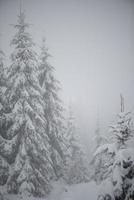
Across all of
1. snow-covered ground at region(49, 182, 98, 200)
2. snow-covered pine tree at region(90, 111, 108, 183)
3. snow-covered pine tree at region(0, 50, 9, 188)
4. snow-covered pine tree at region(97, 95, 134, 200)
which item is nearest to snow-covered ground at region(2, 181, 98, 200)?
snow-covered ground at region(49, 182, 98, 200)

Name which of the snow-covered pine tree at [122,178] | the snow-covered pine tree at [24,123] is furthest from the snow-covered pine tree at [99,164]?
the snow-covered pine tree at [24,123]

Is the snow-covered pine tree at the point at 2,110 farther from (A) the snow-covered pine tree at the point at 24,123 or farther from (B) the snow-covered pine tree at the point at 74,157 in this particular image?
(B) the snow-covered pine tree at the point at 74,157

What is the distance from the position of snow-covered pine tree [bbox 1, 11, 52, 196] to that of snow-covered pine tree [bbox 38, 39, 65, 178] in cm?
278

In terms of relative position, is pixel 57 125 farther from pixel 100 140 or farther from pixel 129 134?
pixel 100 140

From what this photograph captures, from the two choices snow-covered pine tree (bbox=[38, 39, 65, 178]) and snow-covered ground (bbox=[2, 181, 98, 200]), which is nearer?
snow-covered ground (bbox=[2, 181, 98, 200])

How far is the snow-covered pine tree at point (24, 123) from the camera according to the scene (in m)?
13.8

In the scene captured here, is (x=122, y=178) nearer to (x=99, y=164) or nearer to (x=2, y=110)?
(x=99, y=164)

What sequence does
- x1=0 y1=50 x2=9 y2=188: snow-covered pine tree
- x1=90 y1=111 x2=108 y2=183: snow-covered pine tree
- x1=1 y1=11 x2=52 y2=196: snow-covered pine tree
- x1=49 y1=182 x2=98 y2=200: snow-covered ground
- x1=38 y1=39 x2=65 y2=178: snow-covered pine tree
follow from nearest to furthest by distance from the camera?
x1=90 y1=111 x2=108 y2=183: snow-covered pine tree
x1=1 y1=11 x2=52 y2=196: snow-covered pine tree
x1=0 y1=50 x2=9 y2=188: snow-covered pine tree
x1=49 y1=182 x2=98 y2=200: snow-covered ground
x1=38 y1=39 x2=65 y2=178: snow-covered pine tree

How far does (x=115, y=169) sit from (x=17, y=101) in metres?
9.78

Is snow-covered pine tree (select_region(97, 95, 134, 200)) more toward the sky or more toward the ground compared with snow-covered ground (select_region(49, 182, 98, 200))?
more toward the sky

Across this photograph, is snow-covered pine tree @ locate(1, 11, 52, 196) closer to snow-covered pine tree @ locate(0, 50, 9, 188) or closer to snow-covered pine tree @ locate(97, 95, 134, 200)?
snow-covered pine tree @ locate(0, 50, 9, 188)

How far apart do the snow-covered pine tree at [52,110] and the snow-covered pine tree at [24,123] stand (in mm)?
2778

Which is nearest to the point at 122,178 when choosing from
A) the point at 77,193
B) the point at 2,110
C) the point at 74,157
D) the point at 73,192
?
the point at 2,110

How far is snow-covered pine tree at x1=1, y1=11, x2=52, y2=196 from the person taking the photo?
45.1ft
